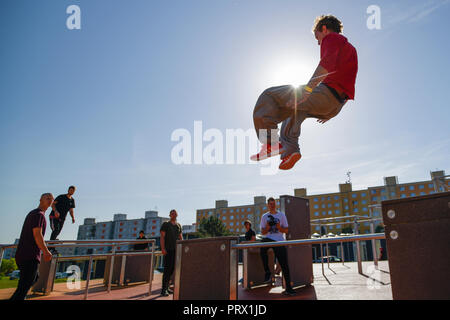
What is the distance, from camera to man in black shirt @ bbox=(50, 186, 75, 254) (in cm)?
737

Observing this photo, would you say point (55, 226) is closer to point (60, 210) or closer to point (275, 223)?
point (60, 210)

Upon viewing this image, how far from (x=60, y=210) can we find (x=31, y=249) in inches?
145

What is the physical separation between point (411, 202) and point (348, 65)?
1.82 metres

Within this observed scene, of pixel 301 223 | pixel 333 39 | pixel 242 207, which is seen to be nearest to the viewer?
pixel 333 39

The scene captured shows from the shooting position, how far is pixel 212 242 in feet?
10.3

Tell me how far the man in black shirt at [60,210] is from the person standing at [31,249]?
10.7 ft

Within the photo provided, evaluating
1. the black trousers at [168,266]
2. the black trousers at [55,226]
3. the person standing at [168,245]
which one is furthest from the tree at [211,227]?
the black trousers at [168,266]

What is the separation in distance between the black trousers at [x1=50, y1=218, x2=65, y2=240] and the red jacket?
7152 millimetres

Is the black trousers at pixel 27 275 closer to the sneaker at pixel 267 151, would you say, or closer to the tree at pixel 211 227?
the sneaker at pixel 267 151

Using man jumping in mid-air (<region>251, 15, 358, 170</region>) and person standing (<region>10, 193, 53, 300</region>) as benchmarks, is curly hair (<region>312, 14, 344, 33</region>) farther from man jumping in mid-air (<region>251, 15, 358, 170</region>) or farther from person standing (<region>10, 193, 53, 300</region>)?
person standing (<region>10, 193, 53, 300</region>)

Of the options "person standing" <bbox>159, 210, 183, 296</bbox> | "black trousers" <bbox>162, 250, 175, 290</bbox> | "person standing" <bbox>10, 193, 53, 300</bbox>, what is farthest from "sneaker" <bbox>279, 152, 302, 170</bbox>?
"black trousers" <bbox>162, 250, 175, 290</bbox>

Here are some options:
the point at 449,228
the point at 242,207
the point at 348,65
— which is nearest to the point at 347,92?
the point at 348,65

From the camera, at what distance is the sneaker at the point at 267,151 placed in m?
3.50
